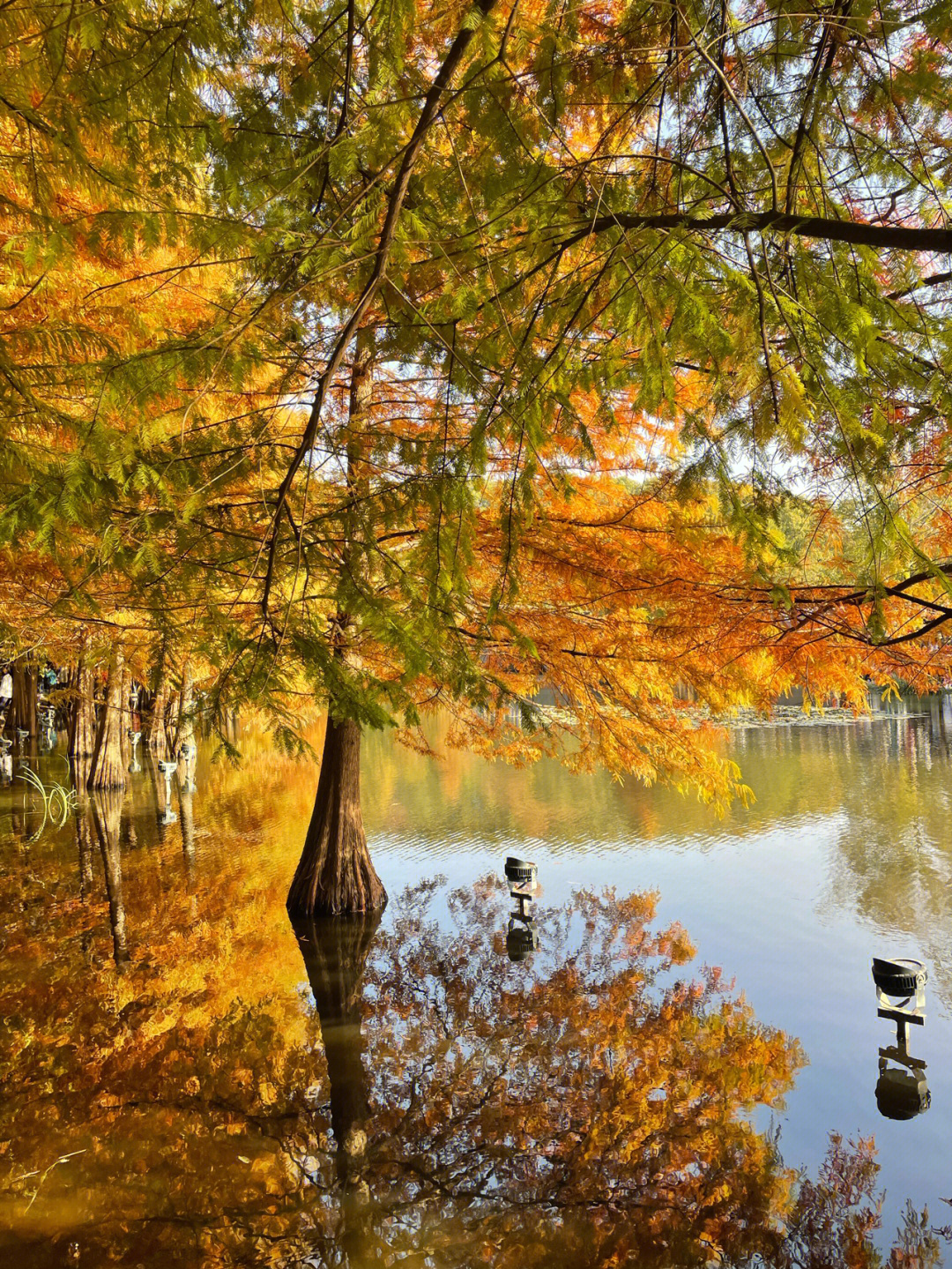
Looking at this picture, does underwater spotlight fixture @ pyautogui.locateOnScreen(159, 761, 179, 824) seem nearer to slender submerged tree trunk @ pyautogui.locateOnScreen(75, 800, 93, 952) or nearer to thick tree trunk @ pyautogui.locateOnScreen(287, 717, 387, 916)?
slender submerged tree trunk @ pyautogui.locateOnScreen(75, 800, 93, 952)

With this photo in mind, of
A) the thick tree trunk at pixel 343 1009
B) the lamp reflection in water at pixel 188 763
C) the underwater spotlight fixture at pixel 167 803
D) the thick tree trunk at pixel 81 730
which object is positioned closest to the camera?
the thick tree trunk at pixel 343 1009

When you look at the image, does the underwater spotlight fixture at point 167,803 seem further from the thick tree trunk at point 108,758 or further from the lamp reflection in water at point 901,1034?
the lamp reflection in water at point 901,1034

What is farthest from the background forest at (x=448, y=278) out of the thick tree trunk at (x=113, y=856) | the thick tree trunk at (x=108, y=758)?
the thick tree trunk at (x=108, y=758)

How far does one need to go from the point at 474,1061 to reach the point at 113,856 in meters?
7.61

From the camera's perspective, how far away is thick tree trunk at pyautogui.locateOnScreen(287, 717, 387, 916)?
8.84m

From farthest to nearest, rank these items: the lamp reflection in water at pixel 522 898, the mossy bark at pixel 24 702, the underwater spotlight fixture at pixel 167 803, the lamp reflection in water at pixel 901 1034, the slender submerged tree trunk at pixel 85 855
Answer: the mossy bark at pixel 24 702 < the underwater spotlight fixture at pixel 167 803 < the lamp reflection in water at pixel 522 898 < the slender submerged tree trunk at pixel 85 855 < the lamp reflection in water at pixel 901 1034

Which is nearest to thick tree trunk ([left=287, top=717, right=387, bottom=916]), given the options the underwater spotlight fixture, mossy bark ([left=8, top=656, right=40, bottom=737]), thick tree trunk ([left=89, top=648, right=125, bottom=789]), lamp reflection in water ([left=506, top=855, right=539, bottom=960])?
lamp reflection in water ([left=506, top=855, right=539, bottom=960])

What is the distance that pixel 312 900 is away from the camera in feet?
29.0

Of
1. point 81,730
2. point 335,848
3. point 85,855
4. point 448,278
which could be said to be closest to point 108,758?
point 81,730

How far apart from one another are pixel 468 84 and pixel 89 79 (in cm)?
133

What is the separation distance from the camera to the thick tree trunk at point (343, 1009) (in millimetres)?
4758

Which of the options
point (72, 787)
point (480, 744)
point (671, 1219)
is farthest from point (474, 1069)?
point (72, 787)

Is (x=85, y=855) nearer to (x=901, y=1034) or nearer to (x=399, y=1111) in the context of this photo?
(x=399, y=1111)

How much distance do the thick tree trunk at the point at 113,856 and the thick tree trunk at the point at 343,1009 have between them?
5.46 ft
